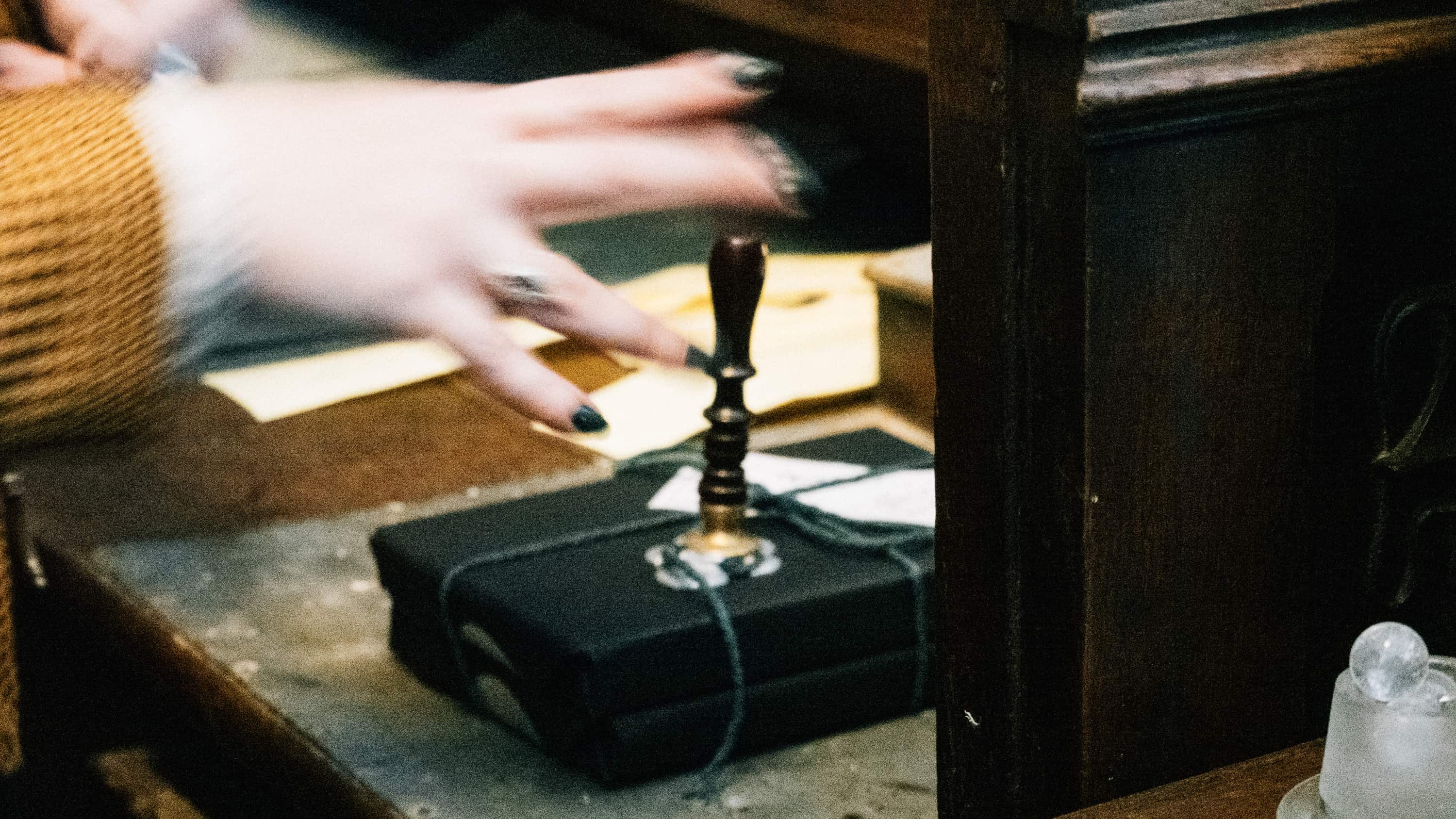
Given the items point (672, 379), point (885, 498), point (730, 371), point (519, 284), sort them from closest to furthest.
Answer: point (519, 284) < point (730, 371) < point (885, 498) < point (672, 379)

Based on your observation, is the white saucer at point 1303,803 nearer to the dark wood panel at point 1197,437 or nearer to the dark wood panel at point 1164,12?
the dark wood panel at point 1197,437

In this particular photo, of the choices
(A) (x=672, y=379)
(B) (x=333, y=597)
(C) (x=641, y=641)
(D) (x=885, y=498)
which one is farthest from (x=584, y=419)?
(A) (x=672, y=379)

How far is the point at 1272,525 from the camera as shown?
904 mm

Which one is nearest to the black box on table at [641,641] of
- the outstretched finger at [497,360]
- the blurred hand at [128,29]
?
the blurred hand at [128,29]

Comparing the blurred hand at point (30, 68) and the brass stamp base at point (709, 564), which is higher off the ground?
the blurred hand at point (30, 68)

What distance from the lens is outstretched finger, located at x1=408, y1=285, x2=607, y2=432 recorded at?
0.52m

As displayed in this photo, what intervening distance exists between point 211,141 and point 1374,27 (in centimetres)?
59

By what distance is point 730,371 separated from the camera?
1.40m

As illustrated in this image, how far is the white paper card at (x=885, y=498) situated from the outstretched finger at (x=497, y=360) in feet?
3.17

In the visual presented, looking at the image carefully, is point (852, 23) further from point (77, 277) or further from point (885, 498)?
point (77, 277)

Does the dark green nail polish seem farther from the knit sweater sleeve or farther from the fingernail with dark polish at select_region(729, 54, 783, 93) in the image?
the knit sweater sleeve

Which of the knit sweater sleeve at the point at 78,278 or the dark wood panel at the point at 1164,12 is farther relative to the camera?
the dark wood panel at the point at 1164,12

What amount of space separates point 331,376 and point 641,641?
101cm

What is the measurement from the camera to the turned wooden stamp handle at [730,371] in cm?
134
